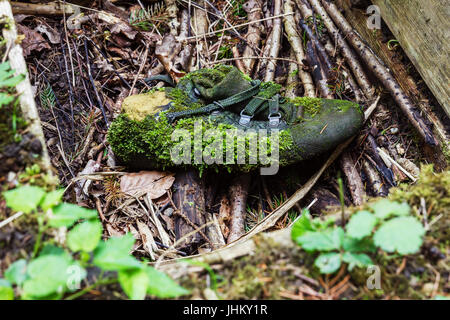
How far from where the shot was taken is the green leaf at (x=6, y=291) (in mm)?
1229

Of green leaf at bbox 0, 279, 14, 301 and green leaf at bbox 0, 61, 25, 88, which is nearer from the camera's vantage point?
green leaf at bbox 0, 279, 14, 301

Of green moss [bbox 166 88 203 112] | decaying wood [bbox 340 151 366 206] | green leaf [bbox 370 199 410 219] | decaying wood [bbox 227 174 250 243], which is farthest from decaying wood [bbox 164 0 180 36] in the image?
green leaf [bbox 370 199 410 219]

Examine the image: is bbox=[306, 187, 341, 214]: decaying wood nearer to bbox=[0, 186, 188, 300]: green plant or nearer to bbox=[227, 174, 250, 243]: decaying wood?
bbox=[227, 174, 250, 243]: decaying wood

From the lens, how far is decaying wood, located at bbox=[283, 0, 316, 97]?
3.50 m

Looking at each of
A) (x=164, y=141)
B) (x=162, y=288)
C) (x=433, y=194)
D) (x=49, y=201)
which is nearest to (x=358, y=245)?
(x=433, y=194)

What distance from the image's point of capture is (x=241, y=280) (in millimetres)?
1438

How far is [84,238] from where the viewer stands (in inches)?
50.2

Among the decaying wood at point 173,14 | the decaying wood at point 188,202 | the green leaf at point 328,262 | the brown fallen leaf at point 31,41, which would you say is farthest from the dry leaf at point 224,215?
the brown fallen leaf at point 31,41

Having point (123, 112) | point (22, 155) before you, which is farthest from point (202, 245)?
point (22, 155)

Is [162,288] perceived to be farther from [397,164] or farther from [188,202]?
[397,164]

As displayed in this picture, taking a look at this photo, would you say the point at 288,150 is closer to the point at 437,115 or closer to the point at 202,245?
the point at 202,245

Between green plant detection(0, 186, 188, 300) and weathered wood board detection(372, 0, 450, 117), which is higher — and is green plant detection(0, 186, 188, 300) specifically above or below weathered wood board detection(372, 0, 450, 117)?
below

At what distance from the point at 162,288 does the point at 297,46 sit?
3.13 meters

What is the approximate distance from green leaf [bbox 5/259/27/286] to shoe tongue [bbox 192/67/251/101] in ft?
6.68
